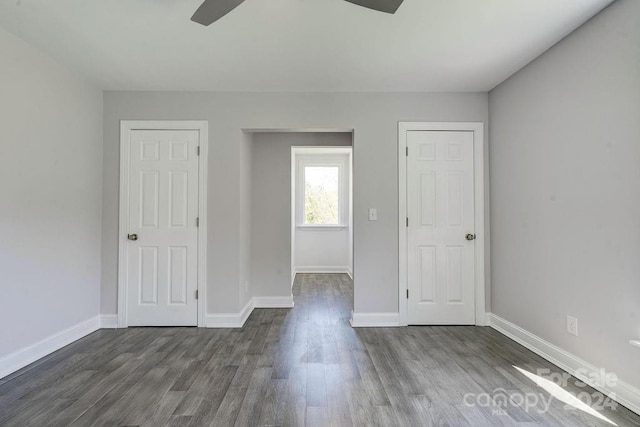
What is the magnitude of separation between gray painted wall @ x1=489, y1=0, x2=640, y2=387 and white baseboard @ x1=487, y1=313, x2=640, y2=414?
0.05 m

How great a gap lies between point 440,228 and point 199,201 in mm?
2542

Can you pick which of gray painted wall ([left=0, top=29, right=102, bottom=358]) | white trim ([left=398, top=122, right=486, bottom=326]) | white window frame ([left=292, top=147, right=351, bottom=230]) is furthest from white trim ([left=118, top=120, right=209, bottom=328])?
white window frame ([left=292, top=147, right=351, bottom=230])

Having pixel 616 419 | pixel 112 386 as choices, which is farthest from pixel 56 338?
pixel 616 419

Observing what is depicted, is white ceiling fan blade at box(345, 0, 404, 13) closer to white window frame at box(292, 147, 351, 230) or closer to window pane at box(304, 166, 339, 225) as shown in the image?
white window frame at box(292, 147, 351, 230)

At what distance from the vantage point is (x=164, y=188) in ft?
11.0

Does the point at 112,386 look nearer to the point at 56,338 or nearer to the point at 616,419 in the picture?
the point at 56,338

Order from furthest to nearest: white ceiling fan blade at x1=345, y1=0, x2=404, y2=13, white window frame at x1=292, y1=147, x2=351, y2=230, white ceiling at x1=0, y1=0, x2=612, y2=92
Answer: white window frame at x1=292, y1=147, x2=351, y2=230, white ceiling at x1=0, y1=0, x2=612, y2=92, white ceiling fan blade at x1=345, y1=0, x2=404, y2=13

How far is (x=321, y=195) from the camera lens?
6523 mm

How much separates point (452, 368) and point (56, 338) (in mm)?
3241

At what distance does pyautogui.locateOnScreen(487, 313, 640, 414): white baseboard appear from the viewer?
6.24 ft

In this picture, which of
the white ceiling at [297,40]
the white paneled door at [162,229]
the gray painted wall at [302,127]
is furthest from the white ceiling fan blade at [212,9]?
the white paneled door at [162,229]

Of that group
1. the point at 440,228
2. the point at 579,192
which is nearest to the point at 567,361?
the point at 579,192

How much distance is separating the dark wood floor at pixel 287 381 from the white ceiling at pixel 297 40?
8.02ft

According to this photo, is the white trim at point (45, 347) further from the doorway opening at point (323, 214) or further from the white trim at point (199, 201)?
the doorway opening at point (323, 214)
